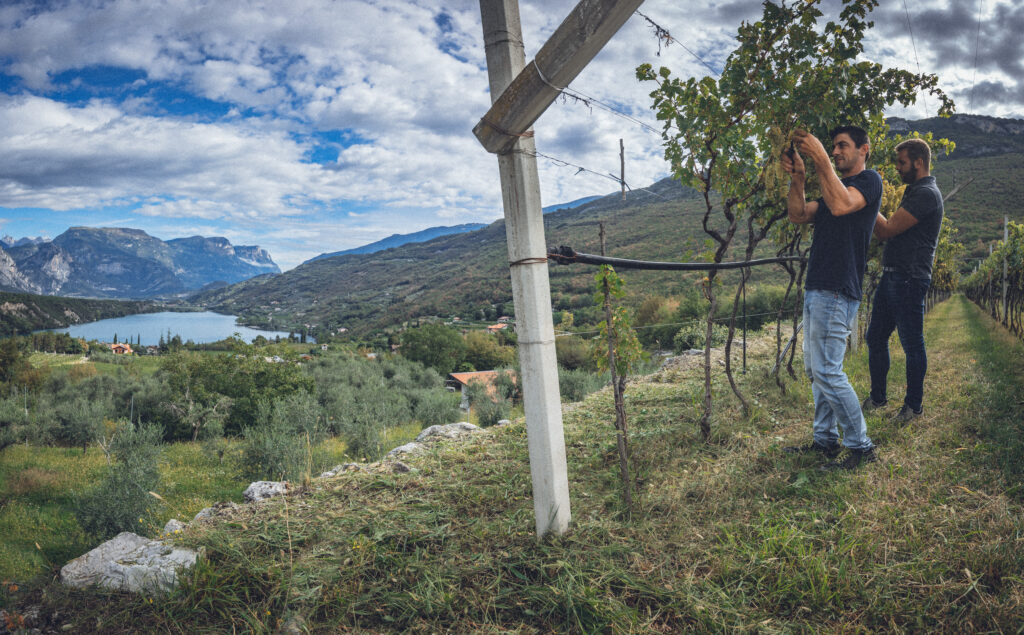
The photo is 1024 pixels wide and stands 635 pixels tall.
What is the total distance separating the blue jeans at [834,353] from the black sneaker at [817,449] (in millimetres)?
169

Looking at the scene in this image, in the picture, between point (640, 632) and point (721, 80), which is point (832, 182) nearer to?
point (721, 80)

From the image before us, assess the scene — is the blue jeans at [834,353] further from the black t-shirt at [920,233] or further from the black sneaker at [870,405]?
the black sneaker at [870,405]

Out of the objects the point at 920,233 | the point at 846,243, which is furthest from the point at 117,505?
the point at 920,233

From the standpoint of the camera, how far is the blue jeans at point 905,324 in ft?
10.7

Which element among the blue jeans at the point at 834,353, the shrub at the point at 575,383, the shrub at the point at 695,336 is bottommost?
the shrub at the point at 575,383

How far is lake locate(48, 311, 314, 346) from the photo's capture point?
95875mm

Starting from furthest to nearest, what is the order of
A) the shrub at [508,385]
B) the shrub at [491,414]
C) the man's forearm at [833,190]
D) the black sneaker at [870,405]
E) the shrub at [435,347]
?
the shrub at [435,347] → the shrub at [508,385] → the shrub at [491,414] → the black sneaker at [870,405] → the man's forearm at [833,190]

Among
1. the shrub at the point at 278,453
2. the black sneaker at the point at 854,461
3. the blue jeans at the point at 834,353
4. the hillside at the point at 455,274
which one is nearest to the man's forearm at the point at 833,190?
the blue jeans at the point at 834,353

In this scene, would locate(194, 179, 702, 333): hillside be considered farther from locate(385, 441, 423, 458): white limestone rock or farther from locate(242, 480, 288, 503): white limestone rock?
locate(242, 480, 288, 503): white limestone rock

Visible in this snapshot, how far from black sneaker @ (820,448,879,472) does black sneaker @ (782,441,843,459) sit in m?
0.16

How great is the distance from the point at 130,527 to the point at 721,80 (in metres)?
6.58

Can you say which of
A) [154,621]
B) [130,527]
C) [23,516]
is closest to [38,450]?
[23,516]

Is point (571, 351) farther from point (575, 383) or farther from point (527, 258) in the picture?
point (527, 258)

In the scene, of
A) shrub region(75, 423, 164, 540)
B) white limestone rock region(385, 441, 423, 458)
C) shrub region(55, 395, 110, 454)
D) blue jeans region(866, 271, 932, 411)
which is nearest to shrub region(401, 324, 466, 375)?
shrub region(55, 395, 110, 454)
